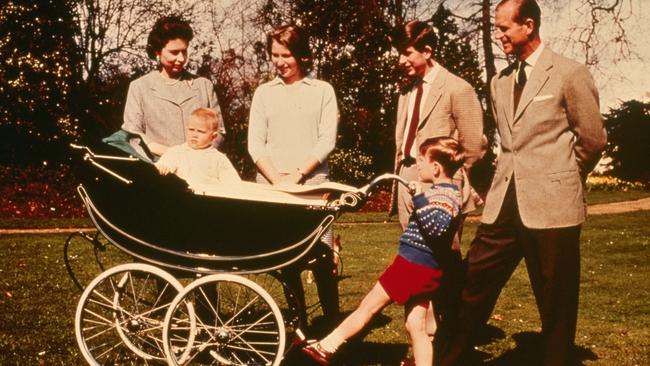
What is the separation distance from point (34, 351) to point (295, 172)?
7.04 ft

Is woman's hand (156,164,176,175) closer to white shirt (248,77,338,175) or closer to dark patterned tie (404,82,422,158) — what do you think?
white shirt (248,77,338,175)

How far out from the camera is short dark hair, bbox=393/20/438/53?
470 centimetres

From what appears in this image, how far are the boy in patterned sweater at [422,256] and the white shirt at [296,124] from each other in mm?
893

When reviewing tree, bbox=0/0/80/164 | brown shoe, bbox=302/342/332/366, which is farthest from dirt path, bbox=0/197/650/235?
brown shoe, bbox=302/342/332/366

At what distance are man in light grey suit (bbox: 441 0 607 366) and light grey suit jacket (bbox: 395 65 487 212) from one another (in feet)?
2.02

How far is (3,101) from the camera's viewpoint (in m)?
24.3

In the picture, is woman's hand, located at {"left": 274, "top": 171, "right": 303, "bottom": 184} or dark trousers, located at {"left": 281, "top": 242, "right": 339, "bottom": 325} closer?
dark trousers, located at {"left": 281, "top": 242, "right": 339, "bottom": 325}

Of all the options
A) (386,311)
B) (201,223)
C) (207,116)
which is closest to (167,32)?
(207,116)

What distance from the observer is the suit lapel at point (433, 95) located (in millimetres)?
4750

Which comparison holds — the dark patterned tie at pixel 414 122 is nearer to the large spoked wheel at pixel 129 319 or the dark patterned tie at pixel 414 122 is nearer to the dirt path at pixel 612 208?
the large spoked wheel at pixel 129 319

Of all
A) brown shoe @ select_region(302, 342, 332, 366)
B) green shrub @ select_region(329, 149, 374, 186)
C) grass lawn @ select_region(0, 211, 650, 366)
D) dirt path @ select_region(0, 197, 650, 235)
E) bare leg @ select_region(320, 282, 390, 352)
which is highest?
bare leg @ select_region(320, 282, 390, 352)

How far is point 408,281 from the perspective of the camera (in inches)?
160

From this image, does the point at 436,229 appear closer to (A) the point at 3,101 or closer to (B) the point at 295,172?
(B) the point at 295,172

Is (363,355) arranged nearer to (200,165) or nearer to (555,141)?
(200,165)
